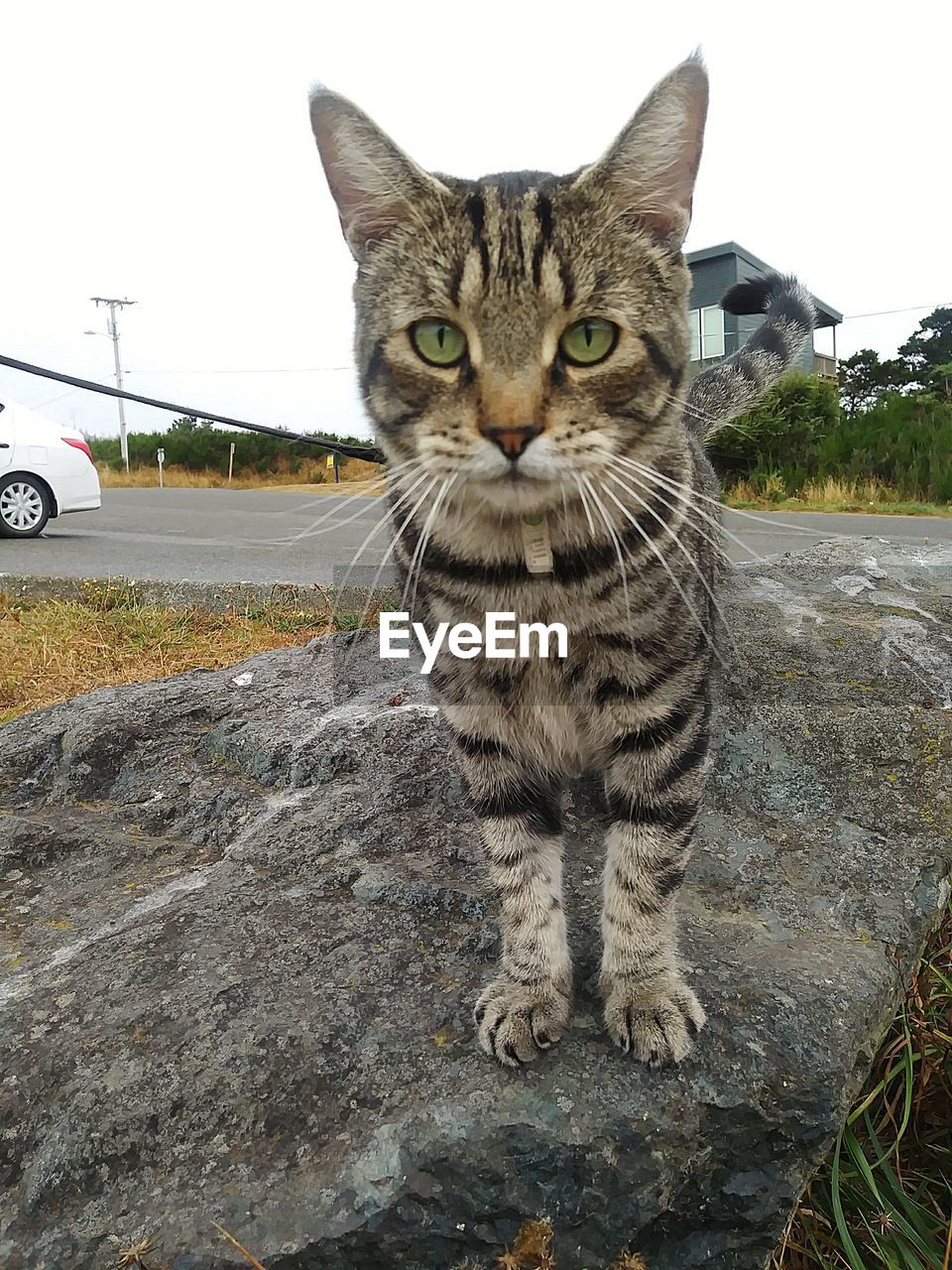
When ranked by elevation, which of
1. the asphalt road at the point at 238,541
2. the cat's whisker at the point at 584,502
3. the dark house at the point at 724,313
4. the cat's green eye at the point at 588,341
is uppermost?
the dark house at the point at 724,313

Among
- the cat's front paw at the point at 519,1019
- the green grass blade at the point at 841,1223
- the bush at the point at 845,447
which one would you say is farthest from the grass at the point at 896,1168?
the bush at the point at 845,447

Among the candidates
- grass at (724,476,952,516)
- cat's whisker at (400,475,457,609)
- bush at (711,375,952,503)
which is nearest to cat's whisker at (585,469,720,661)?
cat's whisker at (400,475,457,609)

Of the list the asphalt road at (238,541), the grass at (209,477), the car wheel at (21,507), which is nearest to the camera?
the asphalt road at (238,541)

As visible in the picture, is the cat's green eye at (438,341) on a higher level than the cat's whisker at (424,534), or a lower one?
higher

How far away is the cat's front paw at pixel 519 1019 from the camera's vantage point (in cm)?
148

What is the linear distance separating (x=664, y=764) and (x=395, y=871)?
722mm

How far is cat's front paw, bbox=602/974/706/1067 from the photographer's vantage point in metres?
1.47

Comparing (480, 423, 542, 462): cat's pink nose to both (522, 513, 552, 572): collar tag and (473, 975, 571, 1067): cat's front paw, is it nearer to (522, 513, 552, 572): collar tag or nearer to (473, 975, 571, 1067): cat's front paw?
(522, 513, 552, 572): collar tag

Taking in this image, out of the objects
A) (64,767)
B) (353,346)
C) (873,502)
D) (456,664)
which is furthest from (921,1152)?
(873,502)

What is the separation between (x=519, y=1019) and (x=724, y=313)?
280 cm

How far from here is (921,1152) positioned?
1739mm

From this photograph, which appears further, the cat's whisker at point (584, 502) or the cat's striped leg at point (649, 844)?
the cat's striped leg at point (649, 844)

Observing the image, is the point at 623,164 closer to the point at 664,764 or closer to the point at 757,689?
the point at 664,764

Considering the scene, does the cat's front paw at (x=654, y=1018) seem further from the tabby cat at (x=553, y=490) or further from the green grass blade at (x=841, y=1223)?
the green grass blade at (x=841, y=1223)
